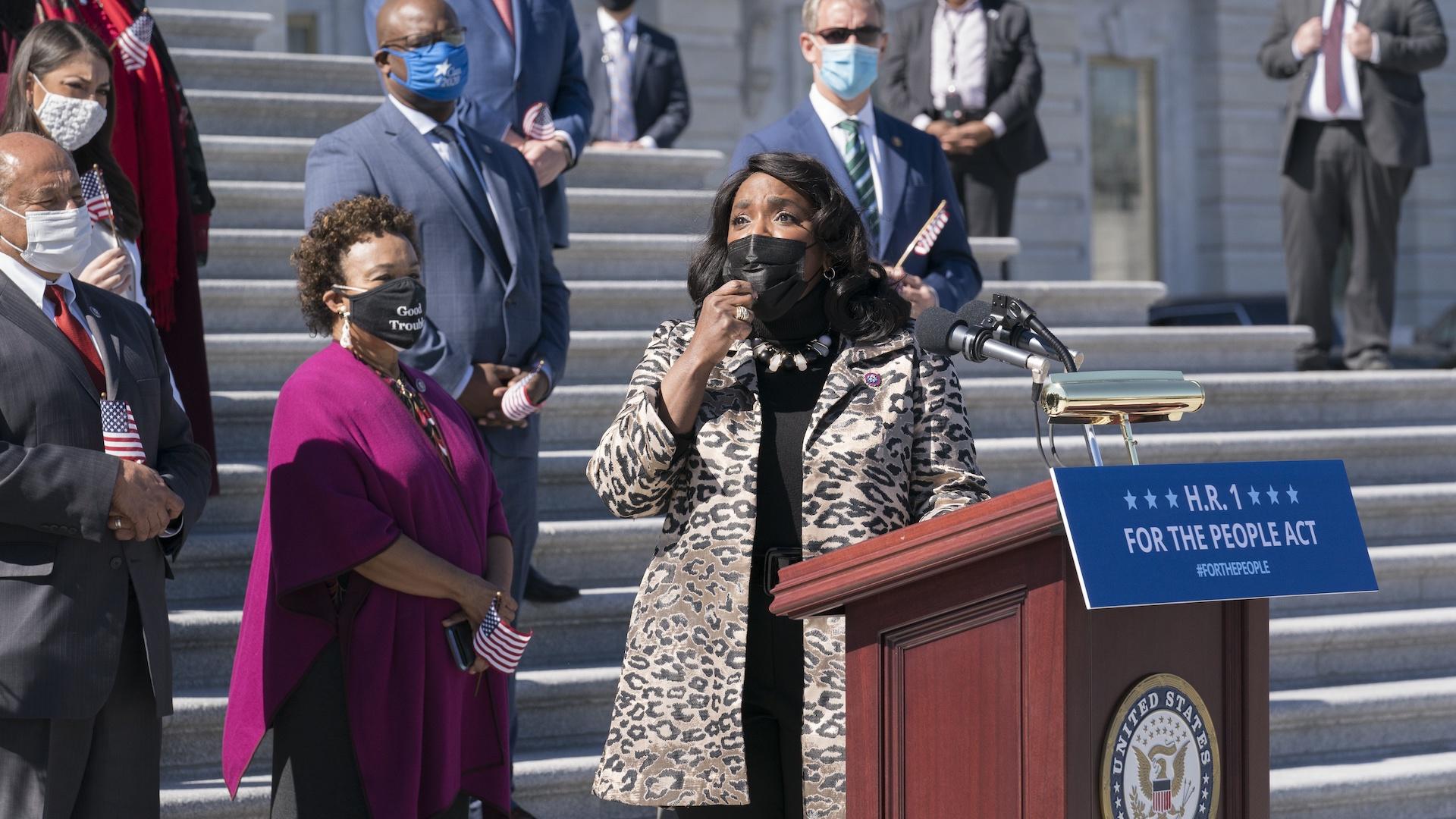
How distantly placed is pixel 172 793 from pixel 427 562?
4.92 ft

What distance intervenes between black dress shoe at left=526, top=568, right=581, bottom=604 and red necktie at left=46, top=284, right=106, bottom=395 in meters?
2.41

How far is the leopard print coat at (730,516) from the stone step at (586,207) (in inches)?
184

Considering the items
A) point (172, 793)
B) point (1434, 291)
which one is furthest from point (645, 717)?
point (1434, 291)

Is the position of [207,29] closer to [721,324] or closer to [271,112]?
[271,112]

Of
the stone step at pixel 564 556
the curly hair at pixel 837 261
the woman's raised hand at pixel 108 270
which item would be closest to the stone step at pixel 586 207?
the stone step at pixel 564 556

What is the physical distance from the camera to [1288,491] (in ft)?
8.38

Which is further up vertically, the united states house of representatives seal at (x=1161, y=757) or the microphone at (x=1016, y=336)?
the microphone at (x=1016, y=336)

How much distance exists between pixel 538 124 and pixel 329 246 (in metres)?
2.01

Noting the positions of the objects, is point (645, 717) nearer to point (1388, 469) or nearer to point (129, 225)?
point (129, 225)

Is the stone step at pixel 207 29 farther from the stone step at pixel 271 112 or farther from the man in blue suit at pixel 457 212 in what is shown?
the man in blue suit at pixel 457 212

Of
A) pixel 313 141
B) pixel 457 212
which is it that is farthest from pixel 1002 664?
pixel 313 141

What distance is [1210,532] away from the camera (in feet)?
8.11

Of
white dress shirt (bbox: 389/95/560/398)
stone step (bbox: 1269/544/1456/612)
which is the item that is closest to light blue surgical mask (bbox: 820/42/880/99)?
white dress shirt (bbox: 389/95/560/398)

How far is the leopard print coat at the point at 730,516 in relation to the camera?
3.23 meters
